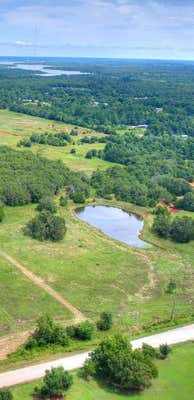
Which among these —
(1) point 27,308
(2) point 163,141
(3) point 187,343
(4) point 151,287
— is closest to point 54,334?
(1) point 27,308

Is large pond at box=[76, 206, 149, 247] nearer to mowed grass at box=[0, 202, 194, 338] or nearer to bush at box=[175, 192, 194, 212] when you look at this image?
mowed grass at box=[0, 202, 194, 338]

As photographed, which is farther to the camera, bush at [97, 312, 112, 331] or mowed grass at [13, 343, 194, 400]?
bush at [97, 312, 112, 331]

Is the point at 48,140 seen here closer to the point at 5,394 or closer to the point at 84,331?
the point at 84,331

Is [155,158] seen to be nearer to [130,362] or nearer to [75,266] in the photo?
[75,266]

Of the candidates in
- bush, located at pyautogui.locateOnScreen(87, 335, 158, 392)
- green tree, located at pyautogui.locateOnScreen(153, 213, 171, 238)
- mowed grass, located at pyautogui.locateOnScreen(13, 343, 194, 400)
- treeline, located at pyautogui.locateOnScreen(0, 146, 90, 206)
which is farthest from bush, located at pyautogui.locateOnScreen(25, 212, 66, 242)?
mowed grass, located at pyautogui.locateOnScreen(13, 343, 194, 400)

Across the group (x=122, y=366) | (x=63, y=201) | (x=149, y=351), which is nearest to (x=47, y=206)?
(x=63, y=201)
